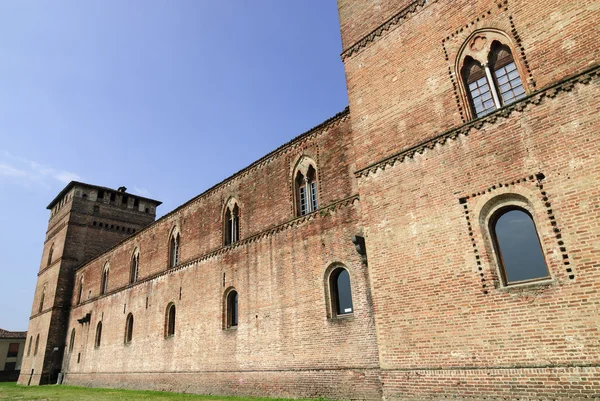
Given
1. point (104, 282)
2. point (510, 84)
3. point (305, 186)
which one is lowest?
point (510, 84)

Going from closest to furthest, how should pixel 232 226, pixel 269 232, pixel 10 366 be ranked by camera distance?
1. pixel 269 232
2. pixel 232 226
3. pixel 10 366

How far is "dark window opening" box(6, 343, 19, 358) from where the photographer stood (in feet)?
153

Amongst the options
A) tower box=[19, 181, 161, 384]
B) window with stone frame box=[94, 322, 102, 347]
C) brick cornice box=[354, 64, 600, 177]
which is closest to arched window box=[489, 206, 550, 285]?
brick cornice box=[354, 64, 600, 177]

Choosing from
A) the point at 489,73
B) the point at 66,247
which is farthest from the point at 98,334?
the point at 489,73

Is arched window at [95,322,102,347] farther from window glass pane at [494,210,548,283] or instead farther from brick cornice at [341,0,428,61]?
window glass pane at [494,210,548,283]

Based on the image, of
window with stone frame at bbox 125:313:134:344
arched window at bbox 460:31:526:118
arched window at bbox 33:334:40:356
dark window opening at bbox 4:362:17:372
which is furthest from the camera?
dark window opening at bbox 4:362:17:372

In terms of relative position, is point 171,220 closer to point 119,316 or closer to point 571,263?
point 119,316

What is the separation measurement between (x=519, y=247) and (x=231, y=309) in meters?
11.2

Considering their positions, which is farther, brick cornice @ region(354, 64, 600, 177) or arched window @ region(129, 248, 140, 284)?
arched window @ region(129, 248, 140, 284)

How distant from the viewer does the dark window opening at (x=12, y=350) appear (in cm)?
4669

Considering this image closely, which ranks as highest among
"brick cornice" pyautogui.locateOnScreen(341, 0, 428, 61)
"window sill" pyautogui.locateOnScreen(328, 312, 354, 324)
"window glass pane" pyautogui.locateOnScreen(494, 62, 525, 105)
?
"brick cornice" pyautogui.locateOnScreen(341, 0, 428, 61)

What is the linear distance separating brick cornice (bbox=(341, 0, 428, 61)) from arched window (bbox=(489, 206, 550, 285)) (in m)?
5.95

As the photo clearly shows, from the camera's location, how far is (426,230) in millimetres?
8969

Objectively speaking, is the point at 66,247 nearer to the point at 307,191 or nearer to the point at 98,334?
the point at 98,334
